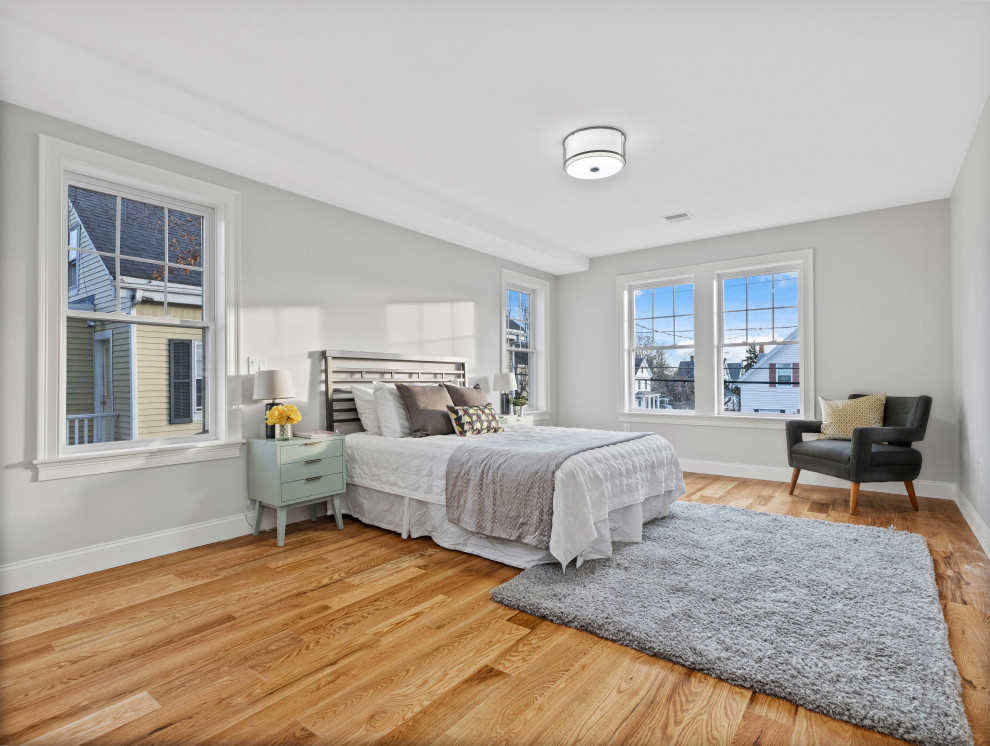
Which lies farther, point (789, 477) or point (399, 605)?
point (789, 477)

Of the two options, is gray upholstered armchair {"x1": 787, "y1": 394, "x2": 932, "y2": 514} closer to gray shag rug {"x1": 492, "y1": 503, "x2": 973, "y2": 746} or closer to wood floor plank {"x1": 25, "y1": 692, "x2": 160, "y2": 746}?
gray shag rug {"x1": 492, "y1": 503, "x2": 973, "y2": 746}

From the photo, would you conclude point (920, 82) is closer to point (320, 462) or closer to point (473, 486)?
point (473, 486)

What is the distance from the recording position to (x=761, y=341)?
5.56 m

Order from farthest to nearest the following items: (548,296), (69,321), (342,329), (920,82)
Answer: (548,296), (342,329), (69,321), (920,82)

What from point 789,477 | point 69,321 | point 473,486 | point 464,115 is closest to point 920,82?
point 464,115

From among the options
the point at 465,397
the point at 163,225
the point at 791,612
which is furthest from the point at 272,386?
the point at 791,612

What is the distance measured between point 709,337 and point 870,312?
1460 millimetres

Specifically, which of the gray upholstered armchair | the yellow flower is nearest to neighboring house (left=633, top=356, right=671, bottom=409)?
the gray upholstered armchair

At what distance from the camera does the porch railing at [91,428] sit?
297 cm

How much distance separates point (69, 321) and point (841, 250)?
6104mm

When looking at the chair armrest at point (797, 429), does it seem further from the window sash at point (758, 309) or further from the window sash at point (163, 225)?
the window sash at point (163, 225)

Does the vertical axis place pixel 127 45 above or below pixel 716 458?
above

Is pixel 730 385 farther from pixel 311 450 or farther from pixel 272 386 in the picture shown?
pixel 272 386

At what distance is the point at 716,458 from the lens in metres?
5.73
